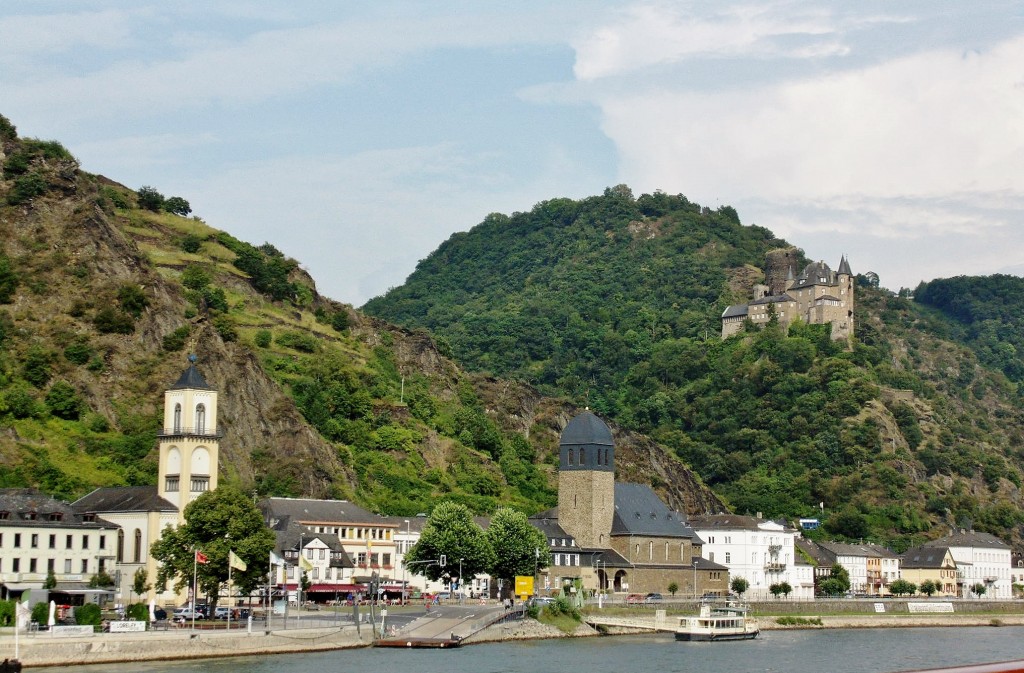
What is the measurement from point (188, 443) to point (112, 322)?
1160 inches

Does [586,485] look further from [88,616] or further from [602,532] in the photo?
[88,616]

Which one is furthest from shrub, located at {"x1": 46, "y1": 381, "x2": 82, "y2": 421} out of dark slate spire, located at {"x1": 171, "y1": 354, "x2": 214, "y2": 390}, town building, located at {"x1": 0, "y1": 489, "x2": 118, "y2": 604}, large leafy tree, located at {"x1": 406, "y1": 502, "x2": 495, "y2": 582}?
large leafy tree, located at {"x1": 406, "y1": 502, "x2": 495, "y2": 582}

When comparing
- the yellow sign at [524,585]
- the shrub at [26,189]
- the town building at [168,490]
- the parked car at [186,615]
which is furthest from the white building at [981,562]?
the parked car at [186,615]

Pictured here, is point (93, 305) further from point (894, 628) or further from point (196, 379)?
point (894, 628)

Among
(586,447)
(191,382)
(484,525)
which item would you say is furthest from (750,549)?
(191,382)

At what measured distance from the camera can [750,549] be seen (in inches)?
5236

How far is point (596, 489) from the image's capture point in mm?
116125

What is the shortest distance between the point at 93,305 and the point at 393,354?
39.8m

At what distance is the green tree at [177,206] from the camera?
531ft

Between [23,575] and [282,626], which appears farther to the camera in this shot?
[23,575]

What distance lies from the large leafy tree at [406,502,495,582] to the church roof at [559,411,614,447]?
2125 centimetres

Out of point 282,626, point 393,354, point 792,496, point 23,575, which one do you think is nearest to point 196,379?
point 23,575

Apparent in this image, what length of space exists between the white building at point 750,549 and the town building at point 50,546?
63891 mm

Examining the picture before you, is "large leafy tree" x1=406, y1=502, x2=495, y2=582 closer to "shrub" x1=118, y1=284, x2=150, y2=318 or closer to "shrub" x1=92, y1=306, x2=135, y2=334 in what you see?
"shrub" x1=92, y1=306, x2=135, y2=334
